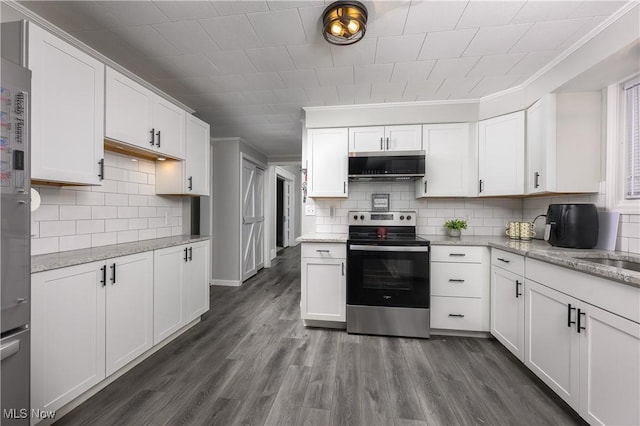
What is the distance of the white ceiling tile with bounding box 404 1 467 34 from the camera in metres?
1.51

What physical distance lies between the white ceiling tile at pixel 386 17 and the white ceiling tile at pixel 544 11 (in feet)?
2.32

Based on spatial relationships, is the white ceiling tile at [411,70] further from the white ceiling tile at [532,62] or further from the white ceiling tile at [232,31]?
the white ceiling tile at [232,31]

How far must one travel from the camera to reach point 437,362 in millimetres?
2100

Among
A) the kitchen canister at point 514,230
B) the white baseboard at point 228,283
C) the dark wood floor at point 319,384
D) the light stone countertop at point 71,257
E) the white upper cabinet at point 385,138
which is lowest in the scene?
the dark wood floor at point 319,384

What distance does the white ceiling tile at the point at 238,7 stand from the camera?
1.52 m

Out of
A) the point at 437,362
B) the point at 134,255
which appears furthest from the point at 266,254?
the point at 437,362

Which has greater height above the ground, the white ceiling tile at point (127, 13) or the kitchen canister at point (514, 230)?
the white ceiling tile at point (127, 13)

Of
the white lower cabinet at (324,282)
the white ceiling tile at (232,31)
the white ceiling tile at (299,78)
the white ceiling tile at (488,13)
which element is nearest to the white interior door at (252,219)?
the white lower cabinet at (324,282)

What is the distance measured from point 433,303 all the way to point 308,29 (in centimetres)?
258

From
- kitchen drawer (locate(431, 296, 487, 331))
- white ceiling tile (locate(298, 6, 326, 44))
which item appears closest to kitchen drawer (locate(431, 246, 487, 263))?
kitchen drawer (locate(431, 296, 487, 331))

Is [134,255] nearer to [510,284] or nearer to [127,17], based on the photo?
[127,17]

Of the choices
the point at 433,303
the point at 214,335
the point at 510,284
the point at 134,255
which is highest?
the point at 134,255

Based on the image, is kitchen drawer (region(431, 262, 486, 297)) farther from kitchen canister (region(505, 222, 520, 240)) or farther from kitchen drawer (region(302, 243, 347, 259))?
kitchen drawer (region(302, 243, 347, 259))

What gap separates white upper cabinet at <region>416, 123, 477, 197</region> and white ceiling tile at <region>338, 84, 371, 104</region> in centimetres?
76
